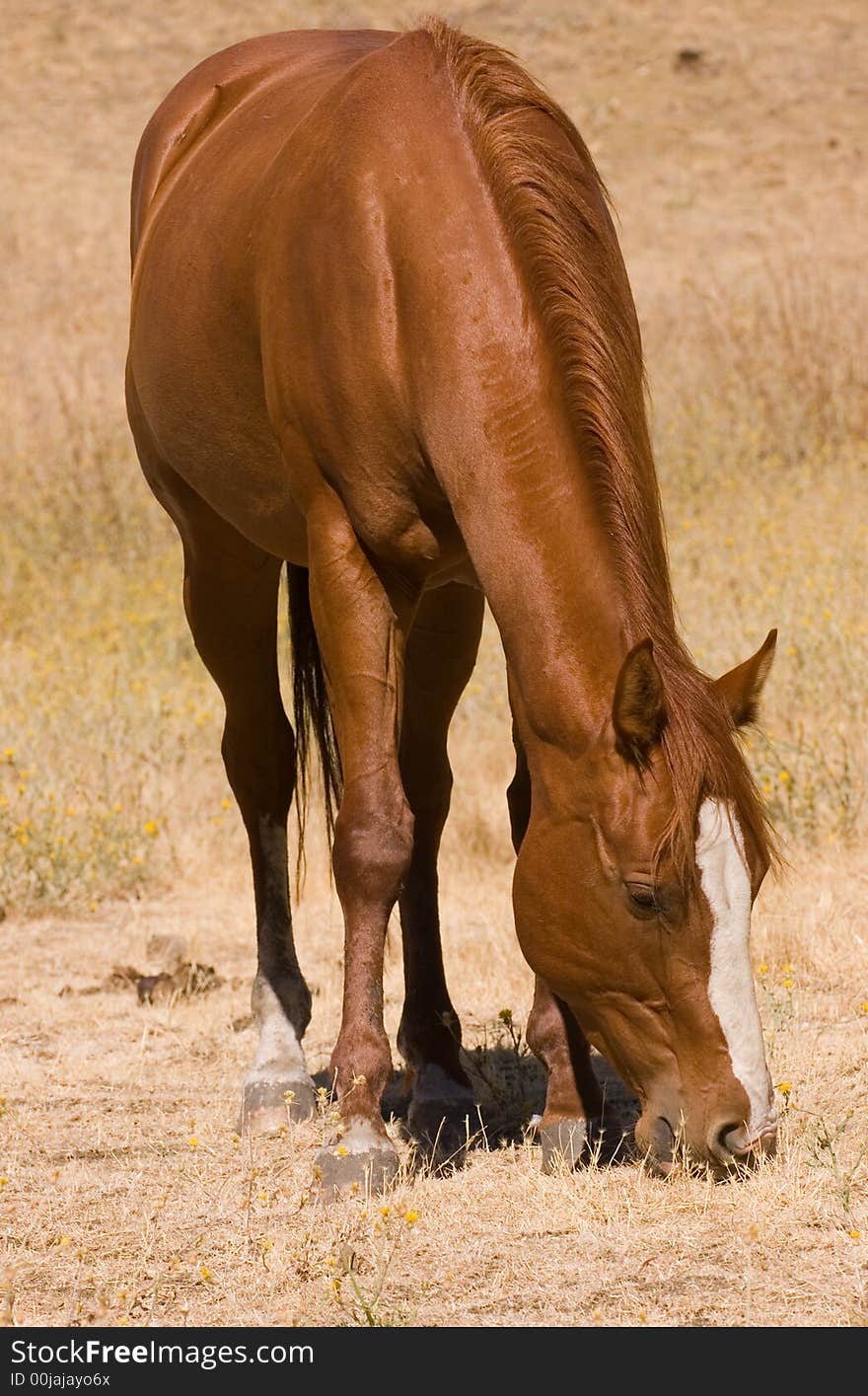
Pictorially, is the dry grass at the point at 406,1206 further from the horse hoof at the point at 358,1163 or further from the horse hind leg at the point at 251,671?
the horse hind leg at the point at 251,671

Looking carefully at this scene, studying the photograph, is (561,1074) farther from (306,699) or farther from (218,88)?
(218,88)

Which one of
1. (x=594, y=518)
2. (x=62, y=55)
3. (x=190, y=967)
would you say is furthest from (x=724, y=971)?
(x=62, y=55)

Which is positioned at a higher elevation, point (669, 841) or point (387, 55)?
point (387, 55)

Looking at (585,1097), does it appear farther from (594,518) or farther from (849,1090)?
(594,518)

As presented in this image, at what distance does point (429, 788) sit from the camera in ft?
15.4

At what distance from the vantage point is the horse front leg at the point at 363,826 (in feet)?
12.0

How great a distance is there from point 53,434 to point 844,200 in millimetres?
9133

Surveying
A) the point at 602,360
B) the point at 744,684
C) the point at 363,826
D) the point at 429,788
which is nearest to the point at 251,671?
the point at 429,788

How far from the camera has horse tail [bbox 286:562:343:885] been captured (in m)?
4.87

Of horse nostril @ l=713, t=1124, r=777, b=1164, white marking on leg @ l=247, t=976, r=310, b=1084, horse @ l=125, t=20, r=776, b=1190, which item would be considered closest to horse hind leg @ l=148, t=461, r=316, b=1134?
white marking on leg @ l=247, t=976, r=310, b=1084

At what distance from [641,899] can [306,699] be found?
194 cm

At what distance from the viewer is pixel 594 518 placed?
3.30m

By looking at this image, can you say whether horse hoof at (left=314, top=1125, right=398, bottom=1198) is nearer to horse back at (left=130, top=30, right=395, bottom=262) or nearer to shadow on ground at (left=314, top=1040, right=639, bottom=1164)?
shadow on ground at (left=314, top=1040, right=639, bottom=1164)

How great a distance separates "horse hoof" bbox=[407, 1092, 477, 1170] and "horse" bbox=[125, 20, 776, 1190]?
0.04ft
